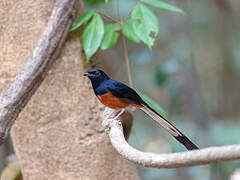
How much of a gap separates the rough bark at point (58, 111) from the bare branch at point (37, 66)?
9 cm

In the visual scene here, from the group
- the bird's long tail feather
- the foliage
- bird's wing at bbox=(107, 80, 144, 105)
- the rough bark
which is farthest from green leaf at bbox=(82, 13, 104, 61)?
the bird's long tail feather

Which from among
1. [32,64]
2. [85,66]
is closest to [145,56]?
[85,66]

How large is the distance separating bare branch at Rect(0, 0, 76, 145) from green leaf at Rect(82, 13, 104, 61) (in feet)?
0.45

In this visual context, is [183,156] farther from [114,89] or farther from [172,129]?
[114,89]

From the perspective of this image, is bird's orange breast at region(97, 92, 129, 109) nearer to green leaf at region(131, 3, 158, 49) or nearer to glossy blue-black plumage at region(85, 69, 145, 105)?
glossy blue-black plumage at region(85, 69, 145, 105)

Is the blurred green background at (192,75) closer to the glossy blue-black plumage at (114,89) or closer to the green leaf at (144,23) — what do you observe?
the green leaf at (144,23)

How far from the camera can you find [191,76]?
14.5ft

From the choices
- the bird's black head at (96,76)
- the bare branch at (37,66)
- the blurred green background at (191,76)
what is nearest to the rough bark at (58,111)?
the bare branch at (37,66)

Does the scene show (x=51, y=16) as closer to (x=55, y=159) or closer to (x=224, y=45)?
(x=55, y=159)

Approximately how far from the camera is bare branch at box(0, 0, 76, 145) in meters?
2.05

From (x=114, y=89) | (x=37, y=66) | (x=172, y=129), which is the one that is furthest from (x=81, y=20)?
(x=172, y=129)

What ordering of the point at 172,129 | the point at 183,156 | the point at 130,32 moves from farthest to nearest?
the point at 130,32
the point at 172,129
the point at 183,156

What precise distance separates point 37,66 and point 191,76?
2.53 metres

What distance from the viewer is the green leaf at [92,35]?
7.52 feet
